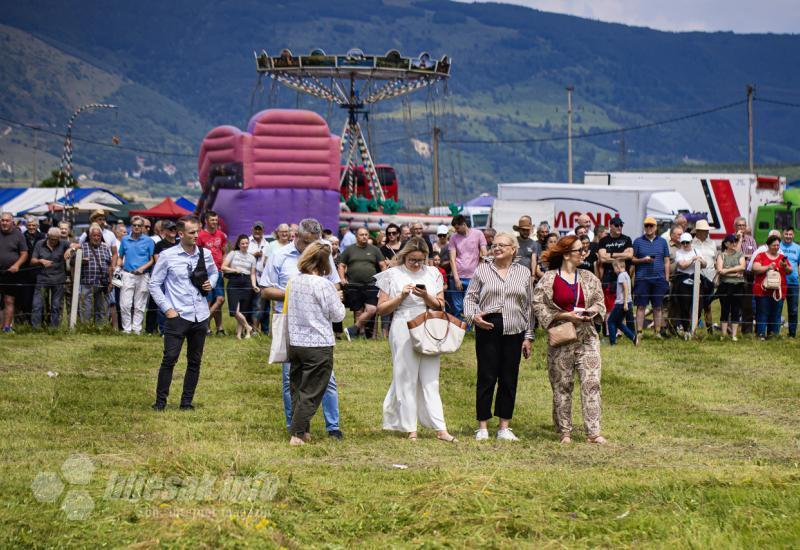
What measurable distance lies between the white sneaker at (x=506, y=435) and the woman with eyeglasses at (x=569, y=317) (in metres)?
0.45

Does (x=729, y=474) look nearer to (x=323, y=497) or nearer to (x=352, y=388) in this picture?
(x=323, y=497)

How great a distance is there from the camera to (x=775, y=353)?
18297 mm

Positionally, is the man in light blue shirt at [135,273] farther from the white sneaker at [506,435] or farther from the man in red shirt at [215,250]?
the white sneaker at [506,435]

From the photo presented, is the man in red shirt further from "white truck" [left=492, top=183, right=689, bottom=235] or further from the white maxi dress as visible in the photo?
"white truck" [left=492, top=183, right=689, bottom=235]

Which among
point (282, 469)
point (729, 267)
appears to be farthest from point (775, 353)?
point (282, 469)

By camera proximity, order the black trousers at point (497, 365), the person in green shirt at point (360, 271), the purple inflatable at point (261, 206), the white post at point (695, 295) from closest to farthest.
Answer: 1. the black trousers at point (497, 365)
2. the person in green shirt at point (360, 271)
3. the white post at point (695, 295)
4. the purple inflatable at point (261, 206)

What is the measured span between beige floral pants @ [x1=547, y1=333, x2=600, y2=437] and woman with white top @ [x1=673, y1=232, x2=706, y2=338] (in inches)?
329

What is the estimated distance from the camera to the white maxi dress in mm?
11711

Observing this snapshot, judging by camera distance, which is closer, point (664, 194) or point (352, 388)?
point (352, 388)

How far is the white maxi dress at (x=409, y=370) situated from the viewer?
1171 cm

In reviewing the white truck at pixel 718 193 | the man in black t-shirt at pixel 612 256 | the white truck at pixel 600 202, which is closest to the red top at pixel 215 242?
the man in black t-shirt at pixel 612 256

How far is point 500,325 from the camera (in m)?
11.8

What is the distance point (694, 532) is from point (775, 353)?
34.9 ft

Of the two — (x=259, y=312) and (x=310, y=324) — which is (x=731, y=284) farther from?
(x=310, y=324)
